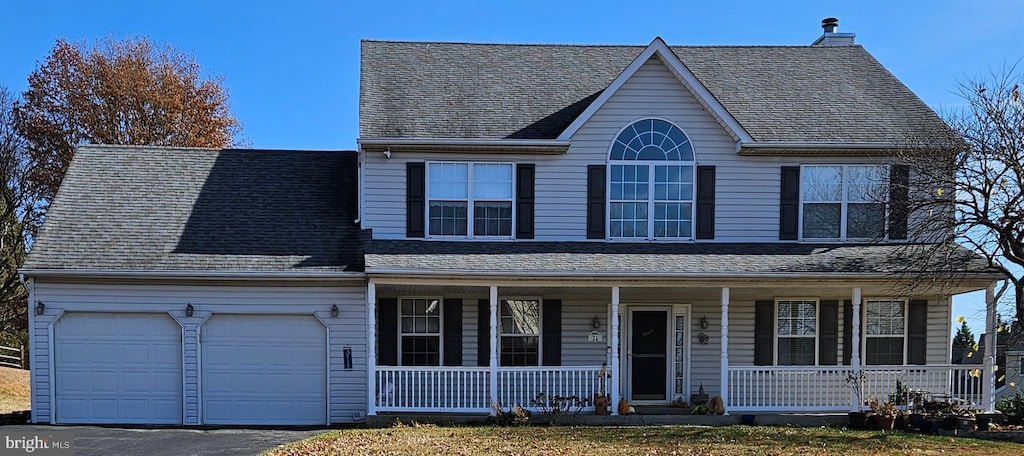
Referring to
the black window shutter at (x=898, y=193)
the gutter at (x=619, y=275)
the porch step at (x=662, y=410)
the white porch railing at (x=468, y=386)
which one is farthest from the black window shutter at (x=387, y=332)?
the black window shutter at (x=898, y=193)

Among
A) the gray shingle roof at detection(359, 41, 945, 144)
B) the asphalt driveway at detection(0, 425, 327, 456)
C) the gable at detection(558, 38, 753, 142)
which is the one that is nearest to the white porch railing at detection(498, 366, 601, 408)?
the asphalt driveway at detection(0, 425, 327, 456)

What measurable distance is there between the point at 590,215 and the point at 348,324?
4.91m

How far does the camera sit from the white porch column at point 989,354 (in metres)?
14.7

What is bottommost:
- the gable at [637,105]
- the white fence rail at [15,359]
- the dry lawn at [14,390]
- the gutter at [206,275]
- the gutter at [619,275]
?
the white fence rail at [15,359]

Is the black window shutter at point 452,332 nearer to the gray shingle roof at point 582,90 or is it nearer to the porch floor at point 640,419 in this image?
the porch floor at point 640,419

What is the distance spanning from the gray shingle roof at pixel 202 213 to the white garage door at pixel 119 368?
1.10 meters

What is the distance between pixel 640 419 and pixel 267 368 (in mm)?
6630

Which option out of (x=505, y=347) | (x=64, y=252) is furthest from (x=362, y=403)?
(x=64, y=252)

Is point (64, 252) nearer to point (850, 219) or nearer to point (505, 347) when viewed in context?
point (505, 347)

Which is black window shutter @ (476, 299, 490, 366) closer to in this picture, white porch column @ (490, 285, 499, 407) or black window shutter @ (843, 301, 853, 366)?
white porch column @ (490, 285, 499, 407)

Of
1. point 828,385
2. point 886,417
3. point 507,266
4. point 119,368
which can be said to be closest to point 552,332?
point 507,266

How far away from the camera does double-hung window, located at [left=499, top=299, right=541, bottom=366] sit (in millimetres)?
15789

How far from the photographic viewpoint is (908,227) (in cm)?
1606

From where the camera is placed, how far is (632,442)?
12133 millimetres
